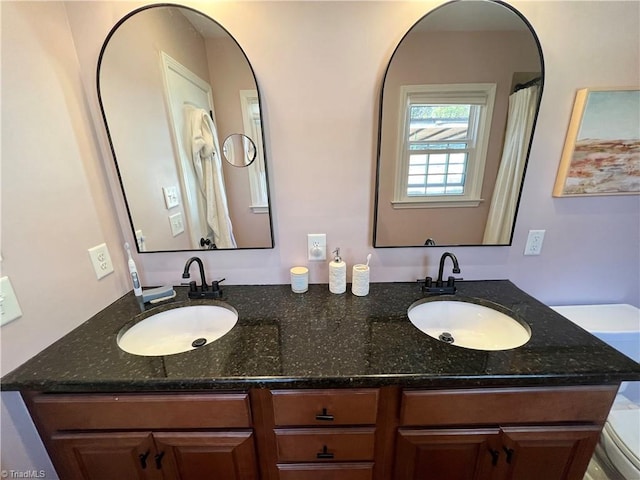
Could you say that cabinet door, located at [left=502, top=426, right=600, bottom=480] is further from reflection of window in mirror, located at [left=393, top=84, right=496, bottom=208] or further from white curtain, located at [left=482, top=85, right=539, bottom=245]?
reflection of window in mirror, located at [left=393, top=84, right=496, bottom=208]

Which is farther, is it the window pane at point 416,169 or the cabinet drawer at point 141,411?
the window pane at point 416,169

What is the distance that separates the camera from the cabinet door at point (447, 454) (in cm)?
82

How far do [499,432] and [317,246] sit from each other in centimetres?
93

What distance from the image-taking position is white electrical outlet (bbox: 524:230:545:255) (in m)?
1.21

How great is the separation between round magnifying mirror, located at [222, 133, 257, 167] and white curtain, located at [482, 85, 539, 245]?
1086 millimetres

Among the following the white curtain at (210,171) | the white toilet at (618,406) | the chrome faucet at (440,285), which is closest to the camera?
the white toilet at (618,406)

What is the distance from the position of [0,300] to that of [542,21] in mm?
2076

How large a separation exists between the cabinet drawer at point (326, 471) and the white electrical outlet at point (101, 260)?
41.1 inches

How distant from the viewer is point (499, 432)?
812 millimetres

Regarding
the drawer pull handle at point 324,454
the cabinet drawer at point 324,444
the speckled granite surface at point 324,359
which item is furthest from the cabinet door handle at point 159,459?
the drawer pull handle at point 324,454

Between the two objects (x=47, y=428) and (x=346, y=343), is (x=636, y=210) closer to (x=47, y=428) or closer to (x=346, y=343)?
(x=346, y=343)

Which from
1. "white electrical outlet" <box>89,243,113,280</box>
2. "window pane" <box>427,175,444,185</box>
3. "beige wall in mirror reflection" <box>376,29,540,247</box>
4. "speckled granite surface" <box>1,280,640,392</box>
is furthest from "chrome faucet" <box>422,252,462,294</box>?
"white electrical outlet" <box>89,243,113,280</box>

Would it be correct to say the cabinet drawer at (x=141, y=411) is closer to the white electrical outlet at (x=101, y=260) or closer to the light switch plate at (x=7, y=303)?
the light switch plate at (x=7, y=303)

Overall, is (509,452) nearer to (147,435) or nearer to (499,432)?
(499,432)
